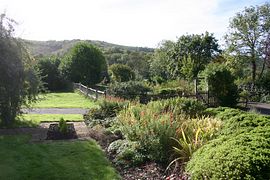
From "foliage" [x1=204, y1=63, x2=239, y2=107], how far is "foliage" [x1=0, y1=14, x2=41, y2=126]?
10959 mm

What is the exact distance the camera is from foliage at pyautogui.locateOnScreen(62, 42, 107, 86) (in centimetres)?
4203

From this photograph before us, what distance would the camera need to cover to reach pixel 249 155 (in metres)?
5.09

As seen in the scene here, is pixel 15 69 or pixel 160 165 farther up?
pixel 15 69

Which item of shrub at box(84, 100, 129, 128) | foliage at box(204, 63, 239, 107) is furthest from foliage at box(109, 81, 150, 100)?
shrub at box(84, 100, 129, 128)

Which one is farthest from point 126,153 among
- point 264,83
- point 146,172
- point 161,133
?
point 264,83

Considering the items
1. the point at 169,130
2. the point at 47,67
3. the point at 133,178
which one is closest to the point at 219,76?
the point at 169,130

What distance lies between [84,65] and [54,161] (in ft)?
114

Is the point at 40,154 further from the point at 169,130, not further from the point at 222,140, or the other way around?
the point at 222,140

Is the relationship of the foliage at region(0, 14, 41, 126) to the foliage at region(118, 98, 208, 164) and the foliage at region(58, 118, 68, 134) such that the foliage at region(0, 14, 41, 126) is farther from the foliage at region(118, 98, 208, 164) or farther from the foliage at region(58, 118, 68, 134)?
the foliage at region(118, 98, 208, 164)

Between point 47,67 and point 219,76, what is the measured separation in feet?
89.6

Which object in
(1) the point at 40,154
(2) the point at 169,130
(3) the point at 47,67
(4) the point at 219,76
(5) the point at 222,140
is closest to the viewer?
(5) the point at 222,140

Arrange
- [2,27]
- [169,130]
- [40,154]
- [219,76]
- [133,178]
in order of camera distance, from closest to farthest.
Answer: [133,178] < [169,130] < [40,154] < [2,27] < [219,76]

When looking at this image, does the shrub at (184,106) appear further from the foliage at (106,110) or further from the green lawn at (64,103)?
the green lawn at (64,103)

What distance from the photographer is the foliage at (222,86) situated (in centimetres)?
2048
